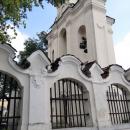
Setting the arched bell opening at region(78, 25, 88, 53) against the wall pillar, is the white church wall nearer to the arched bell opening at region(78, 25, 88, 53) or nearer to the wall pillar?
the wall pillar

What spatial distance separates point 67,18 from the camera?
15617 mm

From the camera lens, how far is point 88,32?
13367 millimetres

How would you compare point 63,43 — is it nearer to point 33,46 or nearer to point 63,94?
point 33,46

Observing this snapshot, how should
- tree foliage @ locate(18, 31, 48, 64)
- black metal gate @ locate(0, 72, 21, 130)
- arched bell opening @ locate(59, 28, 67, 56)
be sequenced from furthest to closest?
tree foliage @ locate(18, 31, 48, 64), arched bell opening @ locate(59, 28, 67, 56), black metal gate @ locate(0, 72, 21, 130)

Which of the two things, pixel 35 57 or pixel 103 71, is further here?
pixel 103 71

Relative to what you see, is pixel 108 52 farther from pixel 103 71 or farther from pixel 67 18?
pixel 103 71

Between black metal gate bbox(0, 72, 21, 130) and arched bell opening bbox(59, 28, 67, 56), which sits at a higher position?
arched bell opening bbox(59, 28, 67, 56)

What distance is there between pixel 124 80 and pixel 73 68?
2.44 metres

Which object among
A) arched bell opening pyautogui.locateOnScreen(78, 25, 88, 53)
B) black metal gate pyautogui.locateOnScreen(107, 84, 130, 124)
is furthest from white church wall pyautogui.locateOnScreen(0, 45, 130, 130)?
arched bell opening pyautogui.locateOnScreen(78, 25, 88, 53)

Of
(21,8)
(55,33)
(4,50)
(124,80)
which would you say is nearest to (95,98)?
(124,80)

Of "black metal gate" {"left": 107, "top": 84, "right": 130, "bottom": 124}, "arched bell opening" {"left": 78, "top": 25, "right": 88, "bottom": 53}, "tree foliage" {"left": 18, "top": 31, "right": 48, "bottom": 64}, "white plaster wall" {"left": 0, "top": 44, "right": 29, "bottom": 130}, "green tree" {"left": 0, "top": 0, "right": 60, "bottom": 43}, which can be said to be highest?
"tree foliage" {"left": 18, "top": 31, "right": 48, "bottom": 64}

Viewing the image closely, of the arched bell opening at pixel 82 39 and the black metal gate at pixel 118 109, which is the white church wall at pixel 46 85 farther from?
the arched bell opening at pixel 82 39

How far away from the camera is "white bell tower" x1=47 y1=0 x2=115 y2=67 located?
42.1 feet

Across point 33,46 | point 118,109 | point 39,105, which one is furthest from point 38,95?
point 33,46
